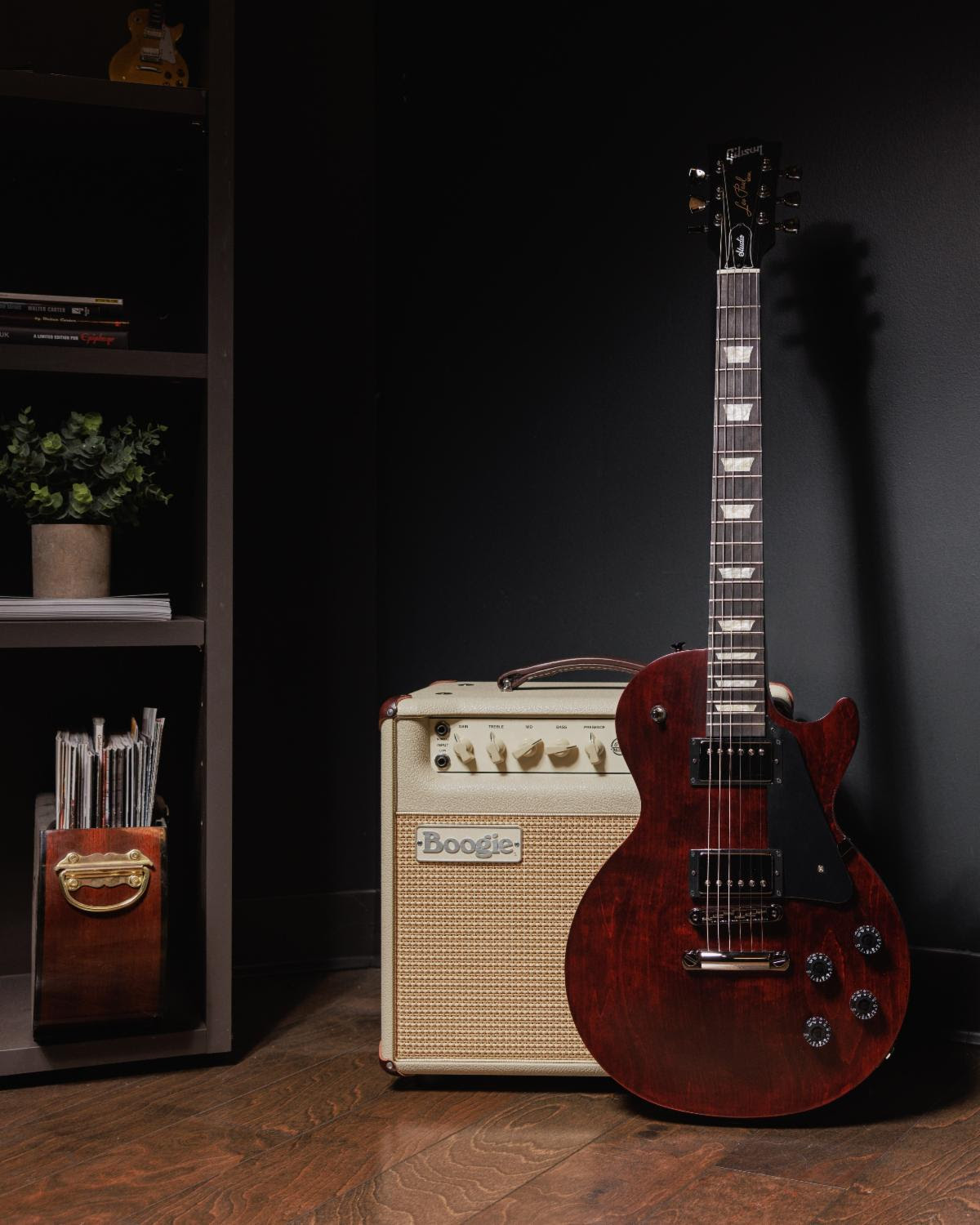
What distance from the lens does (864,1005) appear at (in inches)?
56.6

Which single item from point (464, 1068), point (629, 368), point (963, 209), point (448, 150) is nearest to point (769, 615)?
point (629, 368)

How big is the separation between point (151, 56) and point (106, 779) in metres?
1.06

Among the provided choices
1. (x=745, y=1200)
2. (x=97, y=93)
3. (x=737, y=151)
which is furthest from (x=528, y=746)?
(x=97, y=93)

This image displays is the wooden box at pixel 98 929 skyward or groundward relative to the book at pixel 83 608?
groundward

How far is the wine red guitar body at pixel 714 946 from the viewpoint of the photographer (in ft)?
4.75

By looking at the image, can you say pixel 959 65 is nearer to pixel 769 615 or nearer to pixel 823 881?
pixel 769 615

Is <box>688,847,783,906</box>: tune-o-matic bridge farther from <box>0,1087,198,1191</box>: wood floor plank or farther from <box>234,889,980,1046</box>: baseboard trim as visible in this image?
<box>234,889,980,1046</box>: baseboard trim

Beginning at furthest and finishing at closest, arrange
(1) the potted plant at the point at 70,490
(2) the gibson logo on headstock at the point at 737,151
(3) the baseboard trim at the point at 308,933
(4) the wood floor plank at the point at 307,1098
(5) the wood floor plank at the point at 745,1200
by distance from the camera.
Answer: (3) the baseboard trim at the point at 308,933
(1) the potted plant at the point at 70,490
(2) the gibson logo on headstock at the point at 737,151
(4) the wood floor plank at the point at 307,1098
(5) the wood floor plank at the point at 745,1200

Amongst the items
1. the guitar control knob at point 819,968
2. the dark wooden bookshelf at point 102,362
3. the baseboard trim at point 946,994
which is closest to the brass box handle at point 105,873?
the dark wooden bookshelf at point 102,362

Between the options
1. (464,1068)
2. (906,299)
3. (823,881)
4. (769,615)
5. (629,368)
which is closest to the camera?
(823,881)

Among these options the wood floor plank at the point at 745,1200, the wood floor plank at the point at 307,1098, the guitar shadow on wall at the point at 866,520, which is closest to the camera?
the wood floor plank at the point at 745,1200

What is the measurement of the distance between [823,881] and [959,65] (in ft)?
3.88

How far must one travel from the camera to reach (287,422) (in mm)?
2252

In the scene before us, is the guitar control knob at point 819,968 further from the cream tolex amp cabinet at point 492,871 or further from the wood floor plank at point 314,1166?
the wood floor plank at point 314,1166
